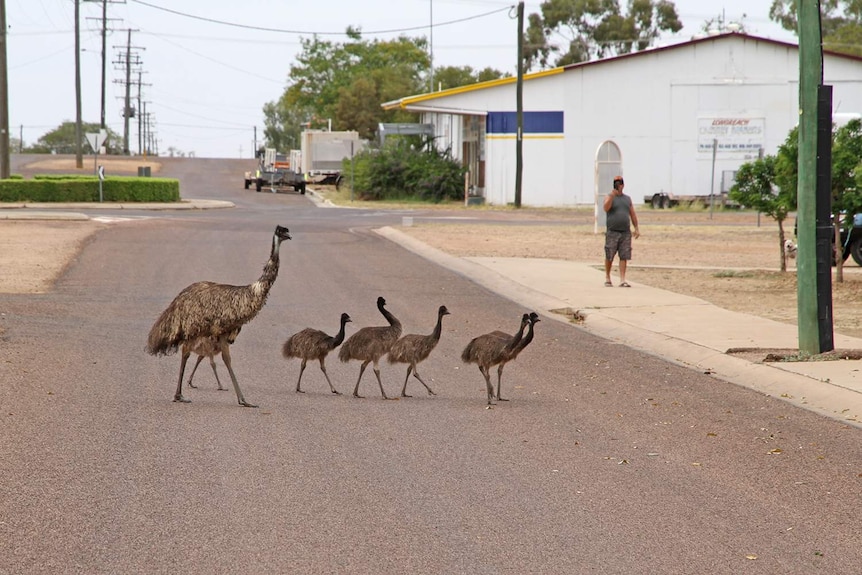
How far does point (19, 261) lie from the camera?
78.6 feet

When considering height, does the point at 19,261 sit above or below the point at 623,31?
below

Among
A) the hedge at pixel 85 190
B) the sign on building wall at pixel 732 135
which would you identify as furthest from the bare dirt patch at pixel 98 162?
the sign on building wall at pixel 732 135

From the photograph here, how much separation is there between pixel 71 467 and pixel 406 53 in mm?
111132

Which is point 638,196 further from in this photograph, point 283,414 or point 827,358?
point 283,414

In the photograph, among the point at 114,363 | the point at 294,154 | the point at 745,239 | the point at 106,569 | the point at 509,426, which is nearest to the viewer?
the point at 106,569

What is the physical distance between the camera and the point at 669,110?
55562mm

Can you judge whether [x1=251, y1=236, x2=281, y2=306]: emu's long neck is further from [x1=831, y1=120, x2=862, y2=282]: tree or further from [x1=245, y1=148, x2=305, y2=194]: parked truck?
[x1=245, y1=148, x2=305, y2=194]: parked truck

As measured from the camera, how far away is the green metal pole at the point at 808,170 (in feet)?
42.7

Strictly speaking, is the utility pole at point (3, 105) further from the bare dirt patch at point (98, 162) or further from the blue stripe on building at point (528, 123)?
the bare dirt patch at point (98, 162)

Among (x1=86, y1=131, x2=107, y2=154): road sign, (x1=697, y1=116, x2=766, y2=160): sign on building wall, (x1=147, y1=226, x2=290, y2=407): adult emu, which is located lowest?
(x1=147, y1=226, x2=290, y2=407): adult emu

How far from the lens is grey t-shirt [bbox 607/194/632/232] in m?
20.8

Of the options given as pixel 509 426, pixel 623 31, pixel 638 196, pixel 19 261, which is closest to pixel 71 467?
pixel 509 426

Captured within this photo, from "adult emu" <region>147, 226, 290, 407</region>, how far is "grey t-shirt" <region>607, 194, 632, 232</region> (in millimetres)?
11353

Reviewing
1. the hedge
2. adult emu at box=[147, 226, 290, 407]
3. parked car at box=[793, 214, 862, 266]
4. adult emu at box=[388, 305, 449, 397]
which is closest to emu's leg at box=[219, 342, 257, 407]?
adult emu at box=[147, 226, 290, 407]
